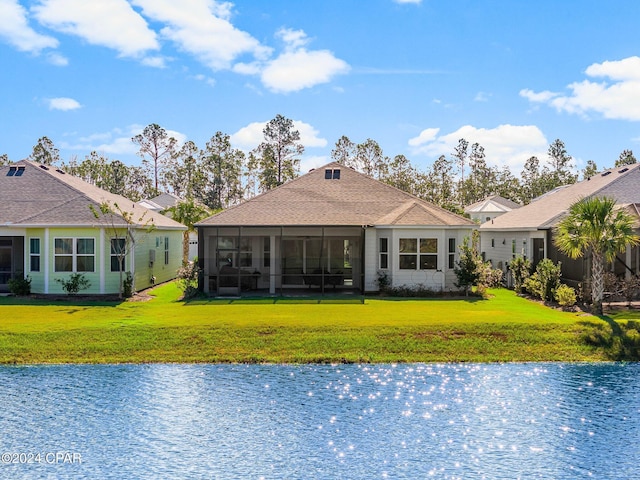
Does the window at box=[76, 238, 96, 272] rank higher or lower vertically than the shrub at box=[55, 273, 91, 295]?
higher

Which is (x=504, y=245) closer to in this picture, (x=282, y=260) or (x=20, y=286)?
(x=282, y=260)

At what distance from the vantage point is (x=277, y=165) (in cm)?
7200

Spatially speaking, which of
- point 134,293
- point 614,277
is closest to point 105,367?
point 134,293

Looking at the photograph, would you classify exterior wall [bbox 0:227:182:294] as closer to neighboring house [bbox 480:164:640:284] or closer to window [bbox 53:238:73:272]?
window [bbox 53:238:73:272]

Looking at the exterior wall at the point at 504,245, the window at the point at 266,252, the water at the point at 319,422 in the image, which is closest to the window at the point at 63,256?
the window at the point at 266,252

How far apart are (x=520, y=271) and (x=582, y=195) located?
4568 mm

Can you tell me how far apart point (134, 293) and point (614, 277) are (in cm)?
1901

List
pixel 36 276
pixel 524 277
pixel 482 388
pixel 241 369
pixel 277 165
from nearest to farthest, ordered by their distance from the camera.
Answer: pixel 482 388
pixel 241 369
pixel 36 276
pixel 524 277
pixel 277 165

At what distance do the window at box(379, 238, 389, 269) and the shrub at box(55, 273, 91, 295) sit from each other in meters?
12.1

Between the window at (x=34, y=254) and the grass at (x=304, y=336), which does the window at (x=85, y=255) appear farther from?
the grass at (x=304, y=336)

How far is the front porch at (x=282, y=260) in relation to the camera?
26.0 meters

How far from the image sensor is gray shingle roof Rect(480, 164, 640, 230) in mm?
27105

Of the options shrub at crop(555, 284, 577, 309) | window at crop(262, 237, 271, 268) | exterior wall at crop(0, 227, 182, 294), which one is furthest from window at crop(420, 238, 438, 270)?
exterior wall at crop(0, 227, 182, 294)

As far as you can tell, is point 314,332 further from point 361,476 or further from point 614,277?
point 614,277
